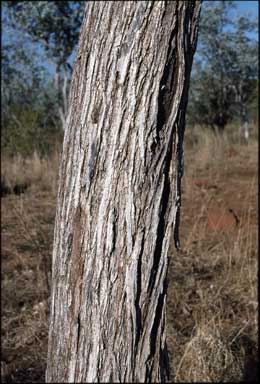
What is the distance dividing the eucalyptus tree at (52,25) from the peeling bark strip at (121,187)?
1150cm

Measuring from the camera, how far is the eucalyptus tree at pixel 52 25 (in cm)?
1296

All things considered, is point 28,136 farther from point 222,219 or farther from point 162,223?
point 162,223

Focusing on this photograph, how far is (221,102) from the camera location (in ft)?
55.3

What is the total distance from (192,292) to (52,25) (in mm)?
10298

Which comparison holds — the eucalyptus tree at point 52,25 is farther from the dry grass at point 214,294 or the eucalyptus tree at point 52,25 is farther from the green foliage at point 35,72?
the dry grass at point 214,294

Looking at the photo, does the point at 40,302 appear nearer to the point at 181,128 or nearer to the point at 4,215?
the point at 4,215

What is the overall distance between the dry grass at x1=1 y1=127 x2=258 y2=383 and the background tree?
8.79 metres

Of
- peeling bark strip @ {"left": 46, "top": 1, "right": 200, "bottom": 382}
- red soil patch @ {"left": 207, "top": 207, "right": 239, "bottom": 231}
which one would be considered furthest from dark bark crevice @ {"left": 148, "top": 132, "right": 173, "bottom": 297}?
red soil patch @ {"left": 207, "top": 207, "right": 239, "bottom": 231}

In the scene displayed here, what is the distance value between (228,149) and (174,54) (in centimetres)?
1087

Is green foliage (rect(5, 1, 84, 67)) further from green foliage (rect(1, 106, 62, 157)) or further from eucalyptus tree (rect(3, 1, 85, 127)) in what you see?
green foliage (rect(1, 106, 62, 157))

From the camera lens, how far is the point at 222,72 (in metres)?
15.9

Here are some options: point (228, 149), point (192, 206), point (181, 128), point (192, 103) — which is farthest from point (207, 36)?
point (181, 128)

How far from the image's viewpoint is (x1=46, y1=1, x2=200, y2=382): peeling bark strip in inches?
44.5

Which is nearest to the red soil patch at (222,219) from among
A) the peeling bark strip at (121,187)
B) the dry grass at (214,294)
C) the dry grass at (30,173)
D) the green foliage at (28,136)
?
the dry grass at (214,294)
